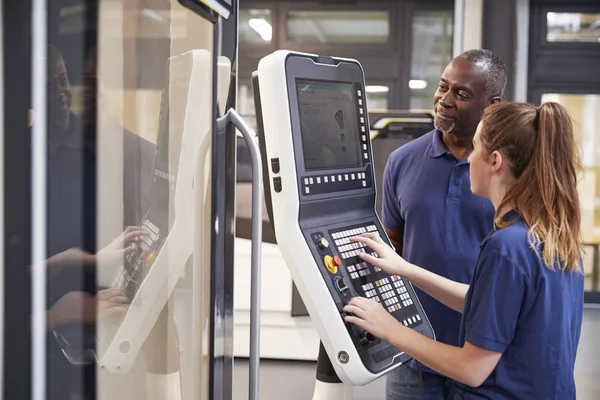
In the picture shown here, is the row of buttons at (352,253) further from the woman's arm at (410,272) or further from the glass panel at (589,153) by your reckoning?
the glass panel at (589,153)

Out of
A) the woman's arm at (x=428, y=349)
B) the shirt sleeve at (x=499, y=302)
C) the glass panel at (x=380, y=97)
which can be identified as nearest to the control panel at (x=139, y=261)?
the woman's arm at (x=428, y=349)

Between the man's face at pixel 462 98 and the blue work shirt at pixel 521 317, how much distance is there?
590 mm

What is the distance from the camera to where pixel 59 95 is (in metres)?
0.70

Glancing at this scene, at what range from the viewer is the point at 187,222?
1.14 metres

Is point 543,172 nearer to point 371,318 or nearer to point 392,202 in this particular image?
point 371,318

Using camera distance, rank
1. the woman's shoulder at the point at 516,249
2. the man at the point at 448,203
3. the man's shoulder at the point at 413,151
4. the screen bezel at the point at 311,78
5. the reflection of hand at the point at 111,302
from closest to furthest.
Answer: the reflection of hand at the point at 111,302
the woman's shoulder at the point at 516,249
the screen bezel at the point at 311,78
the man at the point at 448,203
the man's shoulder at the point at 413,151

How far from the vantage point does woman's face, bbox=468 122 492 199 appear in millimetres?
1339

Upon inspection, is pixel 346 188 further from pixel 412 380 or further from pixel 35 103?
pixel 35 103

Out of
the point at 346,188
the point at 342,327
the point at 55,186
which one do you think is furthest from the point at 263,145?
the point at 55,186

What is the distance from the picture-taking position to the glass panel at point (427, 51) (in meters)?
4.46

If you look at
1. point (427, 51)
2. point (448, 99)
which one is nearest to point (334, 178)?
point (448, 99)

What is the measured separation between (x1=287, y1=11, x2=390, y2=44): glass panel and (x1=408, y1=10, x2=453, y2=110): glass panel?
21 centimetres

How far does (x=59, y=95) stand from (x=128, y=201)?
0.23 m

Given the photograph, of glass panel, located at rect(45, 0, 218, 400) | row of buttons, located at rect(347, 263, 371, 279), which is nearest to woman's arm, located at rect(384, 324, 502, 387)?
row of buttons, located at rect(347, 263, 371, 279)
